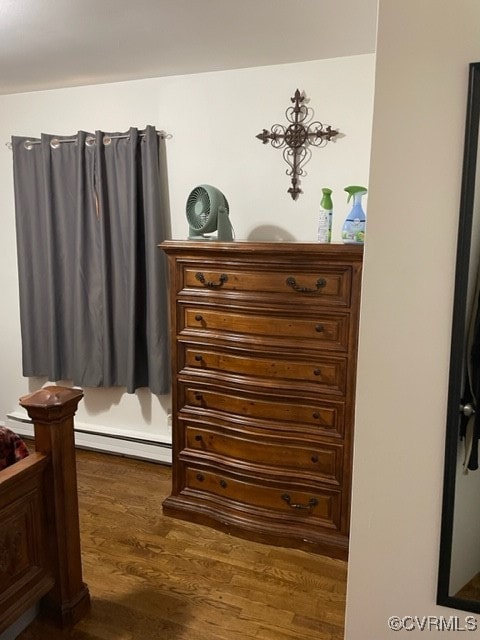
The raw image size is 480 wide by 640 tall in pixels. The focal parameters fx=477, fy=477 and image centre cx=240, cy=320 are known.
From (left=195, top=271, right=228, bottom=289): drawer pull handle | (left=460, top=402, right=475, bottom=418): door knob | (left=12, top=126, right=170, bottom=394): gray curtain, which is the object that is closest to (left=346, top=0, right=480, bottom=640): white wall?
(left=460, top=402, right=475, bottom=418): door knob

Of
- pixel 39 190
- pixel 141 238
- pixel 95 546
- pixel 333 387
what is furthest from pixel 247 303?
pixel 39 190

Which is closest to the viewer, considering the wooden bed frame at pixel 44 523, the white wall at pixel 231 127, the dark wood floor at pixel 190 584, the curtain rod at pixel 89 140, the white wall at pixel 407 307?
the white wall at pixel 407 307

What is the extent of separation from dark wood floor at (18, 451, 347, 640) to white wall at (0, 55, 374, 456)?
2.52 ft

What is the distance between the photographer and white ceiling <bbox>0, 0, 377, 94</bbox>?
1.86m

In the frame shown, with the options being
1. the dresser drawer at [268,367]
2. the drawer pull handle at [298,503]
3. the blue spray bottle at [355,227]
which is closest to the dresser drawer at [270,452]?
the drawer pull handle at [298,503]

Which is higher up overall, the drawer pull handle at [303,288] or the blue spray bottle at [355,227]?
the blue spray bottle at [355,227]

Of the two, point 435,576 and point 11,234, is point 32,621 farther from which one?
point 11,234

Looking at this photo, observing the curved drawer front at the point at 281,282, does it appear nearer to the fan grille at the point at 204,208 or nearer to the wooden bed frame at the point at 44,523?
the fan grille at the point at 204,208

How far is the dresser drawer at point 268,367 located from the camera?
82.9 inches

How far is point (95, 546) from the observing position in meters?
2.28

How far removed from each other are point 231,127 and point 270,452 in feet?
5.81

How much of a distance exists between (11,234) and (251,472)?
7.70 ft

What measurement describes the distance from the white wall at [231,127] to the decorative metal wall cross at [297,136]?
0.11ft

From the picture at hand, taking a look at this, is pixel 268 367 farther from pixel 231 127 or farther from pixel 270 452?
pixel 231 127
